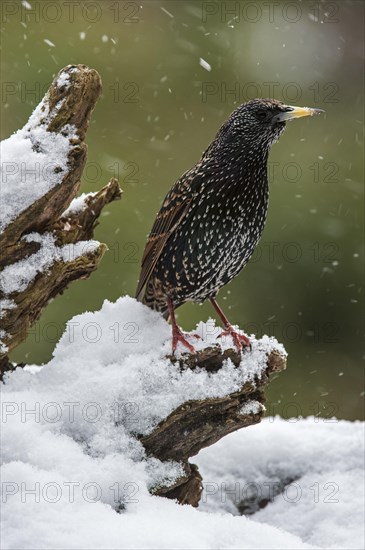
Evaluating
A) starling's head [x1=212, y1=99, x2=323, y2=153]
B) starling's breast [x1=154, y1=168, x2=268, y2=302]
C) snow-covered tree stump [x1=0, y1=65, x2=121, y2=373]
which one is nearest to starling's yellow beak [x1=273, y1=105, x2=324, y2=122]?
starling's head [x1=212, y1=99, x2=323, y2=153]

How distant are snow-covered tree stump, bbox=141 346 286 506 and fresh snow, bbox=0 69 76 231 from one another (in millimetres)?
820

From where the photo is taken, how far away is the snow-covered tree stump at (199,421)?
2920 millimetres

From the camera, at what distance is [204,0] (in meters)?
7.32

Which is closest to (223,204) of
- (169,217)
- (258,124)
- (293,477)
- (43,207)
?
(169,217)

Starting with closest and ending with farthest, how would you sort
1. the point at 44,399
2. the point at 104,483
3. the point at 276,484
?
the point at 104,483 → the point at 44,399 → the point at 276,484

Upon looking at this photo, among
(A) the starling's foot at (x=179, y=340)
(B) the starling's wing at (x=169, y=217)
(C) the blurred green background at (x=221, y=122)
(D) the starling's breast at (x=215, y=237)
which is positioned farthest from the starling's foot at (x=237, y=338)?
(C) the blurred green background at (x=221, y=122)

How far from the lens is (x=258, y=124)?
11.7 feet

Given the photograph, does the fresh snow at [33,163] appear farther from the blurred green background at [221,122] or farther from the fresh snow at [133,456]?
the blurred green background at [221,122]

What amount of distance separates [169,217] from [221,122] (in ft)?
12.2

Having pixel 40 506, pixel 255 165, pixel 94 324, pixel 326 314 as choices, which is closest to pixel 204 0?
pixel 326 314

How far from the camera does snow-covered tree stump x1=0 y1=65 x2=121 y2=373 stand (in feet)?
10.2

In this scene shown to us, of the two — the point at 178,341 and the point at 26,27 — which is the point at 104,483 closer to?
the point at 178,341

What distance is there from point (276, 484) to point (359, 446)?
0.39 m

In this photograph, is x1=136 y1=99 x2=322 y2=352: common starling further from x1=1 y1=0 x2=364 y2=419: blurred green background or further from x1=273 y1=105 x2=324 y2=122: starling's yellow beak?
x1=1 y1=0 x2=364 y2=419: blurred green background
